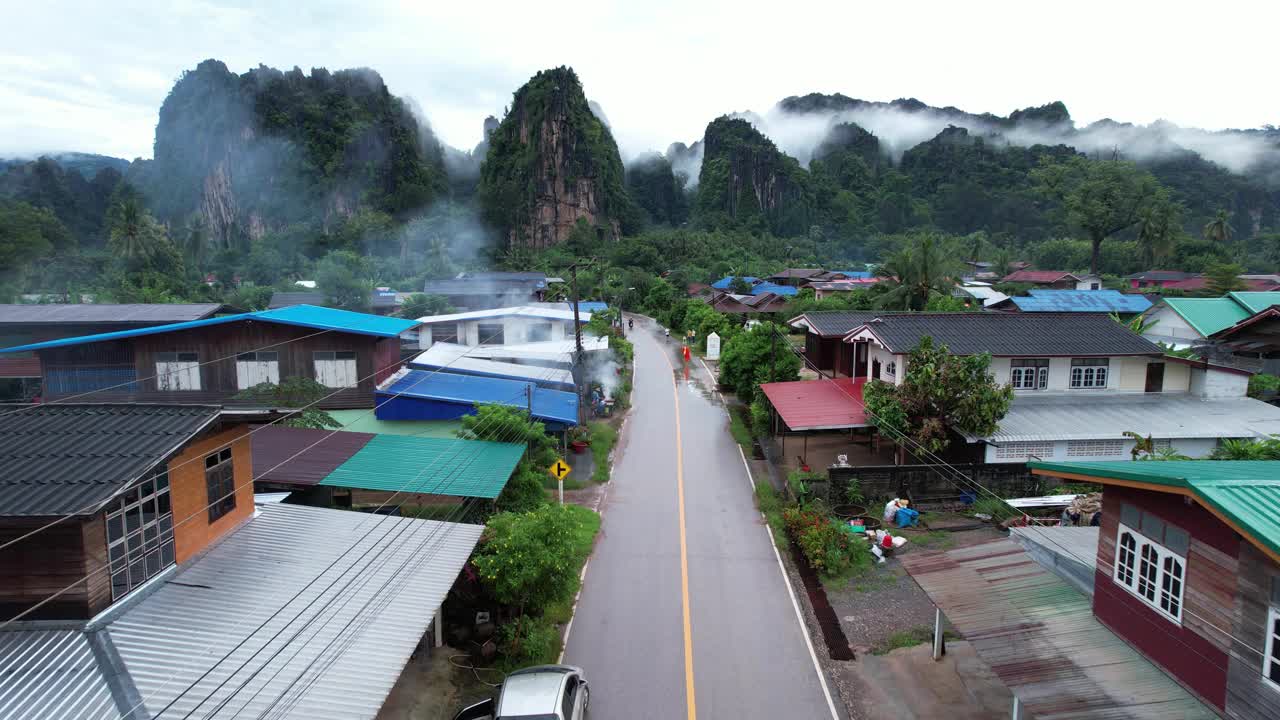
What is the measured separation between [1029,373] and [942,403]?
563 cm

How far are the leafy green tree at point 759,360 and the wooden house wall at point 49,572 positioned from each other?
21886 millimetres

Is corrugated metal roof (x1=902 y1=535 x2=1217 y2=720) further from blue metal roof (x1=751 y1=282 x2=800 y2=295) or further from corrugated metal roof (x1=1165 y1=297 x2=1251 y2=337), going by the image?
blue metal roof (x1=751 y1=282 x2=800 y2=295)

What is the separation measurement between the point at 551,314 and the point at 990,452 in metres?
25.3

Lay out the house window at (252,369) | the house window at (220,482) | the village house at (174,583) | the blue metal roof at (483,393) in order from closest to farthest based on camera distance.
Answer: the village house at (174,583) → the house window at (220,482) → the blue metal roof at (483,393) → the house window at (252,369)

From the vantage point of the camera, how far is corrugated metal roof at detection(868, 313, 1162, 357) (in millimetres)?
21891

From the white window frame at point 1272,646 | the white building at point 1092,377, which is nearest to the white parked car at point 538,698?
the white window frame at point 1272,646

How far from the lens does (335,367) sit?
81.8 ft

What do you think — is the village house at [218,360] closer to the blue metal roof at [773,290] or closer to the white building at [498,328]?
the white building at [498,328]

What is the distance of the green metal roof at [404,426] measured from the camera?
2030 centimetres

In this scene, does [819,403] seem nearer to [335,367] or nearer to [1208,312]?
[335,367]

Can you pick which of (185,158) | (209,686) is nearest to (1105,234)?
(209,686)

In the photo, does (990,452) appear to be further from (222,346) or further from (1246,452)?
(222,346)

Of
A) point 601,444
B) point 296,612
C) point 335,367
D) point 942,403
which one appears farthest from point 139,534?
point 942,403

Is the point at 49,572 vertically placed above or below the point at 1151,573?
above
